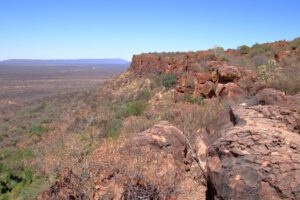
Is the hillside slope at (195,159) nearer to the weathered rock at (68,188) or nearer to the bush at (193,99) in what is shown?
the weathered rock at (68,188)

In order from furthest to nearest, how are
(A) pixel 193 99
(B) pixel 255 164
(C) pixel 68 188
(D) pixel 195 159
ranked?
(A) pixel 193 99 → (D) pixel 195 159 → (C) pixel 68 188 → (B) pixel 255 164

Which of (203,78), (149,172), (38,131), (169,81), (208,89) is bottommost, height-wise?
(38,131)

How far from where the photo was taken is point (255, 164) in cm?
464

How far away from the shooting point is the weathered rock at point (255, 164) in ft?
14.3

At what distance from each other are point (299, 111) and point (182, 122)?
4081 millimetres

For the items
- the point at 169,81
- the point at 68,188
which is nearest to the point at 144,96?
the point at 169,81

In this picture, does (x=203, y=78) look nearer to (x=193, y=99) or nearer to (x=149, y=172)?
(x=193, y=99)

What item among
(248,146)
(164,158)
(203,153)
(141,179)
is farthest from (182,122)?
(248,146)

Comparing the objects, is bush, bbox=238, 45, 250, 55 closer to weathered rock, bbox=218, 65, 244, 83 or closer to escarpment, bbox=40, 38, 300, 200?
weathered rock, bbox=218, 65, 244, 83

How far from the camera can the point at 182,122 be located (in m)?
10.5

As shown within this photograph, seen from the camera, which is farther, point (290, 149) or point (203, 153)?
point (203, 153)

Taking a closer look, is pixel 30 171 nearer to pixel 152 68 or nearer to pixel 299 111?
pixel 299 111

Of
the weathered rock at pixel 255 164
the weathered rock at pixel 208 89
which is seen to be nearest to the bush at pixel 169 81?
the weathered rock at pixel 208 89

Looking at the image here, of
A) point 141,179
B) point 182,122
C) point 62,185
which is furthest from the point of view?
A: point 182,122
